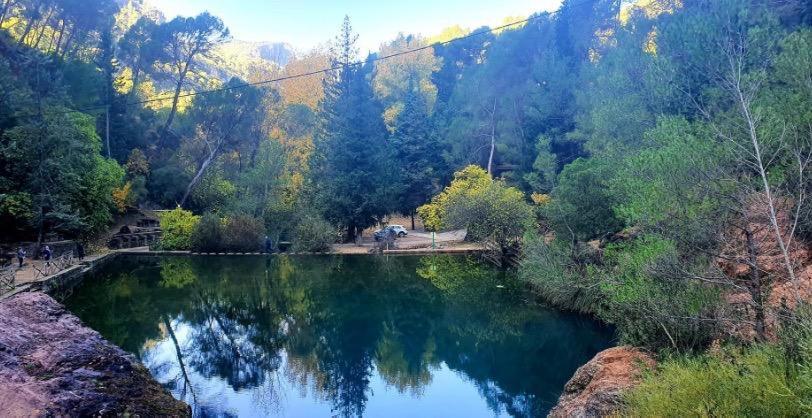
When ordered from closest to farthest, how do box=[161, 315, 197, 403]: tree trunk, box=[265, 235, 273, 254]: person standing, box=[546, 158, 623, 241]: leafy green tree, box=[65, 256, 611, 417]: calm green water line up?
box=[65, 256, 611, 417]: calm green water
box=[161, 315, 197, 403]: tree trunk
box=[546, 158, 623, 241]: leafy green tree
box=[265, 235, 273, 254]: person standing

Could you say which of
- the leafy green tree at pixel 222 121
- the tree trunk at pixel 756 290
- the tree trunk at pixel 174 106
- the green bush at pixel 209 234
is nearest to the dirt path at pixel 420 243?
the green bush at pixel 209 234

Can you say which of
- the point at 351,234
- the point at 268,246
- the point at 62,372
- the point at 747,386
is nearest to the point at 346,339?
the point at 62,372

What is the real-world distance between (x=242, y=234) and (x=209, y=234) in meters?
1.80

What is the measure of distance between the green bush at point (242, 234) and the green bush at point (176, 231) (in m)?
2.33

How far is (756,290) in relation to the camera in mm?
6324

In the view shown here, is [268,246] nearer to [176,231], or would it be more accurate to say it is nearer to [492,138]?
[176,231]

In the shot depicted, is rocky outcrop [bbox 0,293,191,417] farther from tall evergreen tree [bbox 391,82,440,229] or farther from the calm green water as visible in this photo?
tall evergreen tree [bbox 391,82,440,229]

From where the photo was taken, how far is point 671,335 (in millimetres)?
7199

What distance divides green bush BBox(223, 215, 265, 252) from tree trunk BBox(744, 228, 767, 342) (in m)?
24.6

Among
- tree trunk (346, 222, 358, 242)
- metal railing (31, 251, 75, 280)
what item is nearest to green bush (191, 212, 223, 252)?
metal railing (31, 251, 75, 280)

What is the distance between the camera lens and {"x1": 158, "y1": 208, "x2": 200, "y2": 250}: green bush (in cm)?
2806

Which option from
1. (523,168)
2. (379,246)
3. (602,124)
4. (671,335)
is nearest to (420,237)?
(379,246)

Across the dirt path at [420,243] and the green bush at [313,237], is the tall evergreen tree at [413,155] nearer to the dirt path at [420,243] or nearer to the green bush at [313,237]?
the dirt path at [420,243]

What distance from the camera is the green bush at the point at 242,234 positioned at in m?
27.2
